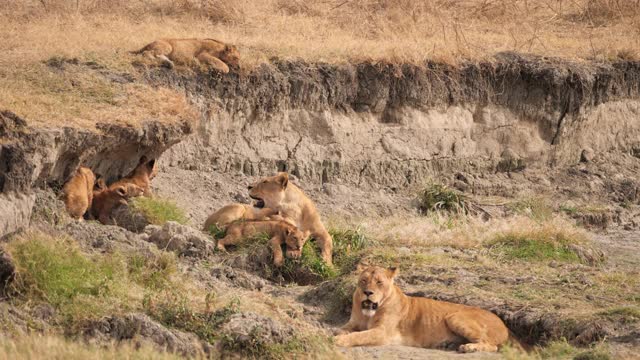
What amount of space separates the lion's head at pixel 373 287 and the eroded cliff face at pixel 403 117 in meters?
6.72

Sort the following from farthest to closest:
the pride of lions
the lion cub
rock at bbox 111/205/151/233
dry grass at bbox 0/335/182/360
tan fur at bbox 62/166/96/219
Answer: rock at bbox 111/205/151/233 < the lion cub < tan fur at bbox 62/166/96/219 < the pride of lions < dry grass at bbox 0/335/182/360

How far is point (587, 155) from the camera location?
26.4 metres

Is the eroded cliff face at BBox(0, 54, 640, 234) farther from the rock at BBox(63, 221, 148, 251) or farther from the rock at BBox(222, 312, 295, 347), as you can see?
the rock at BBox(222, 312, 295, 347)

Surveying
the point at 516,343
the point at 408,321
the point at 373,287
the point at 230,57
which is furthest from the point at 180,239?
the point at 230,57

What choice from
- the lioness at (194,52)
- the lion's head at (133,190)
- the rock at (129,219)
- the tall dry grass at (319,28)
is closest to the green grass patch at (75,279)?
the rock at (129,219)

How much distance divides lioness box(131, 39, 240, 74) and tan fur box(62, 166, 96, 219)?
3.91m

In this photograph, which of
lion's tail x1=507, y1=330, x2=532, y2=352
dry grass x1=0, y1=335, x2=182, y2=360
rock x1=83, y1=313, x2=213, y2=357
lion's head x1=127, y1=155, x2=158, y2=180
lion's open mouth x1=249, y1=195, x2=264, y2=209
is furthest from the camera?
lion's head x1=127, y1=155, x2=158, y2=180

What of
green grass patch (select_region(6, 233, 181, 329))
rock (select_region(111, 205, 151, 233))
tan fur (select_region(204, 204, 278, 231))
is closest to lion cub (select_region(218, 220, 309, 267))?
tan fur (select_region(204, 204, 278, 231))

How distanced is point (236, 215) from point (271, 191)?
0.55m

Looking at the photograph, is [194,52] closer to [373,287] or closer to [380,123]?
[380,123]

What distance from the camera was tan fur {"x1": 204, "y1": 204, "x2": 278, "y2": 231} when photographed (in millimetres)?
17781

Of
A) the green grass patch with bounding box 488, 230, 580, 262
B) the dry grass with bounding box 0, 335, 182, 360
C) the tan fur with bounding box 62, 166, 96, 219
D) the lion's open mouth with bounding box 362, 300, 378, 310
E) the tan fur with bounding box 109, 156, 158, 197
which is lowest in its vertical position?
the green grass patch with bounding box 488, 230, 580, 262

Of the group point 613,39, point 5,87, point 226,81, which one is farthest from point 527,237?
point 613,39

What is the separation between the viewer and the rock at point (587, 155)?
2642cm
